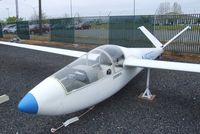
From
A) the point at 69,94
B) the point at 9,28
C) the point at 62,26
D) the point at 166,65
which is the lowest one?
the point at 69,94

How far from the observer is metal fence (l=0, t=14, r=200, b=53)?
44.0 ft

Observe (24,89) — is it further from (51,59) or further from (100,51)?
(51,59)

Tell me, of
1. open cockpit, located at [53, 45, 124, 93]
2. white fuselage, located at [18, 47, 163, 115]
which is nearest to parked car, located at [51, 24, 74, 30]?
open cockpit, located at [53, 45, 124, 93]

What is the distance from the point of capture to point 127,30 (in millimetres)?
16062

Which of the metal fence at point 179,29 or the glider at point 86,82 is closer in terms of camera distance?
the glider at point 86,82

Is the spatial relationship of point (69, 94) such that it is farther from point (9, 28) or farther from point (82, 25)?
point (9, 28)

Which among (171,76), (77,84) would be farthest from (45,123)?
(171,76)

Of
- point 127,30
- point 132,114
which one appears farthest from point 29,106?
point 127,30

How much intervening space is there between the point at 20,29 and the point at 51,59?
15326 millimetres

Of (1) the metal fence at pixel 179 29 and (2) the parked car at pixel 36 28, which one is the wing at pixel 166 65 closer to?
(1) the metal fence at pixel 179 29

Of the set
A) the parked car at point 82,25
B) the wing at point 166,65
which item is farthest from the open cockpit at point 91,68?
the parked car at point 82,25

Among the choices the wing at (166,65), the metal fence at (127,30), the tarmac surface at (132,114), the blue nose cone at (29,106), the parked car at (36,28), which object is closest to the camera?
the blue nose cone at (29,106)

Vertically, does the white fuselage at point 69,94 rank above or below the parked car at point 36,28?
below

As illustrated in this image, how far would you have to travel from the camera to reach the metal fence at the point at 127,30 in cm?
1340
